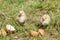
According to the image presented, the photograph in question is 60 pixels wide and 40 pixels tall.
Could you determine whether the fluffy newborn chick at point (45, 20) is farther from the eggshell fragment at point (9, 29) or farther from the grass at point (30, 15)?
the eggshell fragment at point (9, 29)

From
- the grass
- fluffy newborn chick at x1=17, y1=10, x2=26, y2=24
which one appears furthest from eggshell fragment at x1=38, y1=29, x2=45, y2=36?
fluffy newborn chick at x1=17, y1=10, x2=26, y2=24

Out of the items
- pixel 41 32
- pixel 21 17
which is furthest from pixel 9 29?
pixel 41 32

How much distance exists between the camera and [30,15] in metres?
2.45

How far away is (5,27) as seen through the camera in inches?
88.1

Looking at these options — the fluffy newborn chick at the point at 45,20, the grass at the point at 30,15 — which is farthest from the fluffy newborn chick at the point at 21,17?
the fluffy newborn chick at the point at 45,20

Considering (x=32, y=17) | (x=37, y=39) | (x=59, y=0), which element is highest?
(x=59, y=0)

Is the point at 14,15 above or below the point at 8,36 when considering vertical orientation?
above

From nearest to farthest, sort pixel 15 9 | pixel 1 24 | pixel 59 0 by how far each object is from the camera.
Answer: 1. pixel 1 24
2. pixel 15 9
3. pixel 59 0

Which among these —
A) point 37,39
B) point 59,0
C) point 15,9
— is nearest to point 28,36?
point 37,39

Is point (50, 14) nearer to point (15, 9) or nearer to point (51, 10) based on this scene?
point (51, 10)

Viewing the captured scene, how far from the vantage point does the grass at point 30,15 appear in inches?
88.0

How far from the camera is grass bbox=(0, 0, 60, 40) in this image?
223 cm

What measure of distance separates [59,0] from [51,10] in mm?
211

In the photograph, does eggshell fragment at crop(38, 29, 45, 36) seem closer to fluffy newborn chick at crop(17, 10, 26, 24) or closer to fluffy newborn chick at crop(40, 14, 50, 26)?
→ fluffy newborn chick at crop(40, 14, 50, 26)
